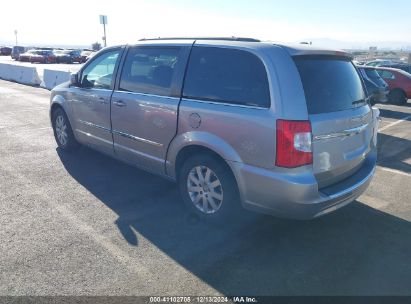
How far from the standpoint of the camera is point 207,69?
3.81 meters

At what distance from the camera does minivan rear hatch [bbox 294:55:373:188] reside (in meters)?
3.29

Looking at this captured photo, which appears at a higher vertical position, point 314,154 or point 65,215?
point 314,154

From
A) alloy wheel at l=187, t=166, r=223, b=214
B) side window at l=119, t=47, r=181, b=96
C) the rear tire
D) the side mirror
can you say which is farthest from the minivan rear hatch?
the rear tire

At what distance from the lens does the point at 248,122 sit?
334 cm

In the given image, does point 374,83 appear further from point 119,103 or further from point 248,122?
point 248,122

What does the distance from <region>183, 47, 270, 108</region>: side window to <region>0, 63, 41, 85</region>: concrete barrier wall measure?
1786 cm

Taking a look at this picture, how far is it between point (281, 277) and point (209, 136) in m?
1.49

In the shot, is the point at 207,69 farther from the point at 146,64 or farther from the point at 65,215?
the point at 65,215

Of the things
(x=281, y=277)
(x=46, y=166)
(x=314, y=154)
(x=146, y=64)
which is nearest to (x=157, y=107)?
(x=146, y=64)

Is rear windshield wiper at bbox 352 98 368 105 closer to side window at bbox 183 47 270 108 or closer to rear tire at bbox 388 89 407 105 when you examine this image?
side window at bbox 183 47 270 108

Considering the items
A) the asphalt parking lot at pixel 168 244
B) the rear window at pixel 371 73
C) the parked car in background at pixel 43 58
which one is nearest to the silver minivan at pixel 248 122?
the asphalt parking lot at pixel 168 244

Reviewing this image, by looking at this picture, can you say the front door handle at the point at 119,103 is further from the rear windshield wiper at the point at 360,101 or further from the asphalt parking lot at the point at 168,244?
the rear windshield wiper at the point at 360,101

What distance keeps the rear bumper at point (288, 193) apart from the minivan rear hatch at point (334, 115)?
136mm

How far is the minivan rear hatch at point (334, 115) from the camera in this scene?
3291 mm
